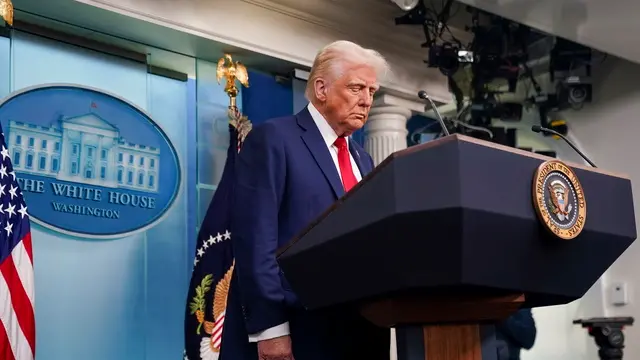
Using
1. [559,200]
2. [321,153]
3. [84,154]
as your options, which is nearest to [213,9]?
[84,154]

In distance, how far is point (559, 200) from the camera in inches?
48.9

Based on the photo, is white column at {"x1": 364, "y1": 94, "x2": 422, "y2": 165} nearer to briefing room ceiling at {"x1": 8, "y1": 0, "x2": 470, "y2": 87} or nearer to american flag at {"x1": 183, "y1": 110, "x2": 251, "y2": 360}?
briefing room ceiling at {"x1": 8, "y1": 0, "x2": 470, "y2": 87}

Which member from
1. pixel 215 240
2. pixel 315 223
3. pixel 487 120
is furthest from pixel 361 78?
pixel 487 120

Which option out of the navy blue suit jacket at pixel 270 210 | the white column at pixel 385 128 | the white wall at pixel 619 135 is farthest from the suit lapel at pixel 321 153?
the white wall at pixel 619 135

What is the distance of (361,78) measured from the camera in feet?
5.89

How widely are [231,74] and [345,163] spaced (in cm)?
194

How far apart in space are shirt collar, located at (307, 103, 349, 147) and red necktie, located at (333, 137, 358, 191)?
0.02 metres

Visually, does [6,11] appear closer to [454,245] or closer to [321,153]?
[321,153]

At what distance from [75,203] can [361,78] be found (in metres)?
1.78

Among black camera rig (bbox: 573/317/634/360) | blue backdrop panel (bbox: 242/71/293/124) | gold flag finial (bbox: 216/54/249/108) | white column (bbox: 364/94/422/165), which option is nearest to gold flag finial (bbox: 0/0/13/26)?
gold flag finial (bbox: 216/54/249/108)

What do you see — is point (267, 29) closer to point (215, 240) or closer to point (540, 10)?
point (215, 240)

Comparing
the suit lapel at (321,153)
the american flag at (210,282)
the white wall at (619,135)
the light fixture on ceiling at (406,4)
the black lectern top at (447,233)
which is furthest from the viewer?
the white wall at (619,135)

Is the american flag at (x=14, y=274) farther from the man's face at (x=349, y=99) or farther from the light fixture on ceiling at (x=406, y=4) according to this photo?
the light fixture on ceiling at (x=406, y=4)

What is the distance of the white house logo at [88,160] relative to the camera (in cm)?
310
